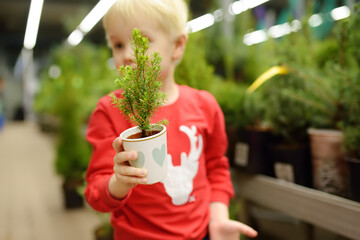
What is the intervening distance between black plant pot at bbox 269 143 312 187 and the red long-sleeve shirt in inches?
22.6

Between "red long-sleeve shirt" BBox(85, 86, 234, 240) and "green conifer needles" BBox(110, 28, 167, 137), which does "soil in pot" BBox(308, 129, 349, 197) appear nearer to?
"red long-sleeve shirt" BBox(85, 86, 234, 240)

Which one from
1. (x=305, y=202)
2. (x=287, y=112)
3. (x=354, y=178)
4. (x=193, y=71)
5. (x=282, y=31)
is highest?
(x=282, y=31)

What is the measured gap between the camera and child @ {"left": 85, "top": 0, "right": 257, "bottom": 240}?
0.66m

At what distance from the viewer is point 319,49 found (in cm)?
155

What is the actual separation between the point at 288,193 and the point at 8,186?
10.0 ft

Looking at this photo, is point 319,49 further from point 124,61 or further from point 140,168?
point 140,168

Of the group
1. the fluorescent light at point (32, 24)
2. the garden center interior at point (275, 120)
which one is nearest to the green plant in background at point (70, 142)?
the garden center interior at point (275, 120)

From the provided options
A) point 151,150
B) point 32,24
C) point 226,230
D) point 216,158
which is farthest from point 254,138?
point 32,24

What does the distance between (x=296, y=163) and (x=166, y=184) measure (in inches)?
28.6

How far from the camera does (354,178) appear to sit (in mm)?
996

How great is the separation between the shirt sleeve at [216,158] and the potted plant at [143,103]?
0.33 meters

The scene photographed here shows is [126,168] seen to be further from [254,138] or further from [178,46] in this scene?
[254,138]

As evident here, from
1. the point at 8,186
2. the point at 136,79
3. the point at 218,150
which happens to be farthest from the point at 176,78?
the point at 8,186

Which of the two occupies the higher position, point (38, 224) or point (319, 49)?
point (319, 49)
